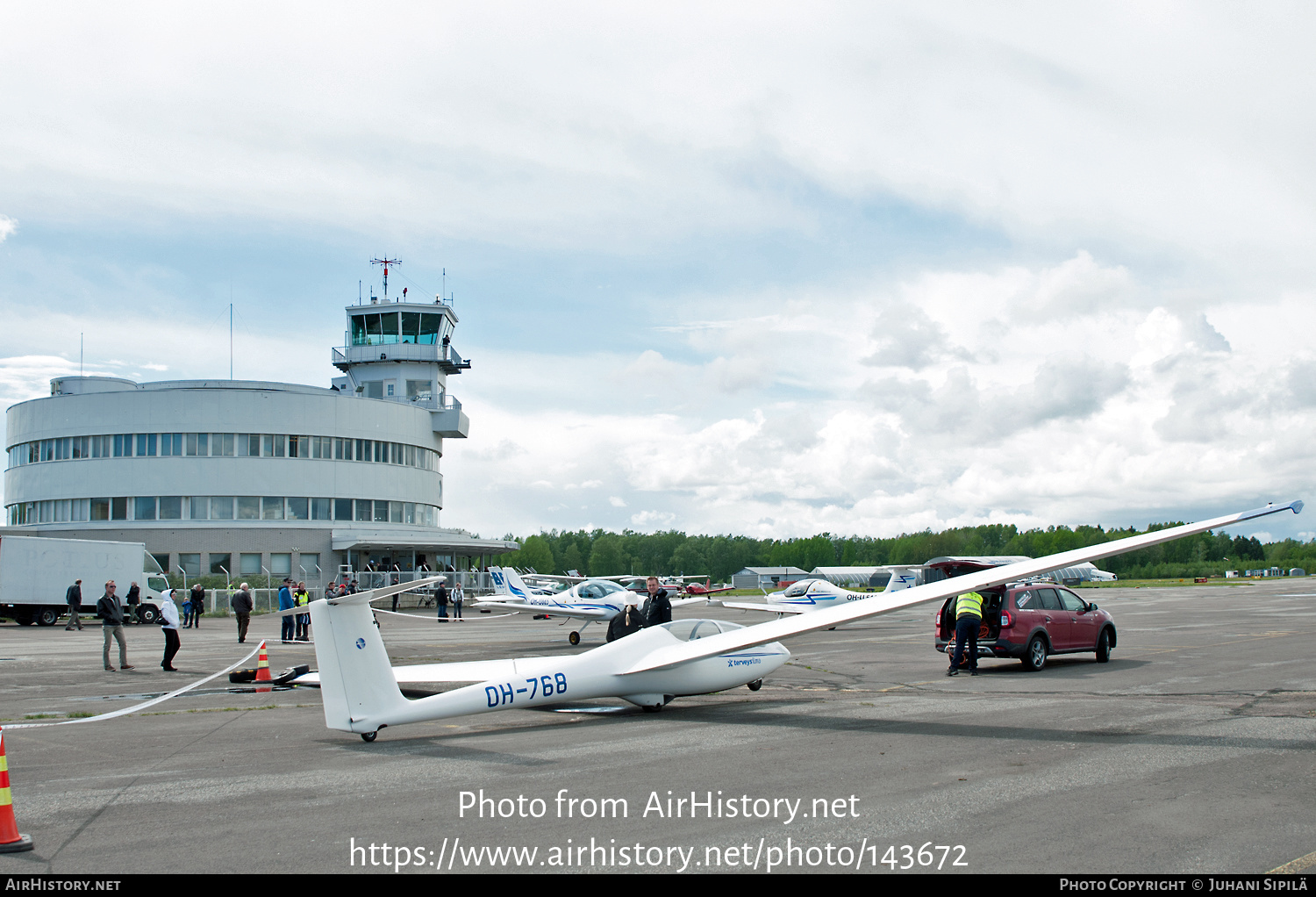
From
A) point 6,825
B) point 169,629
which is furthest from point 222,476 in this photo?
point 6,825

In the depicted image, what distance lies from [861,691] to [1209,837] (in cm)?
853

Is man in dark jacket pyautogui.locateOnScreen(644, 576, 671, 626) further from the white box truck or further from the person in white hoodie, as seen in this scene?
the white box truck

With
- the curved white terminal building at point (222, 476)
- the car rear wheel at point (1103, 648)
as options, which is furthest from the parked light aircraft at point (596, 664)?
the curved white terminal building at point (222, 476)

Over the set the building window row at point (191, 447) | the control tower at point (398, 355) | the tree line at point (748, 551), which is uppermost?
the control tower at point (398, 355)

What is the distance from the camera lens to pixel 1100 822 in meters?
6.42

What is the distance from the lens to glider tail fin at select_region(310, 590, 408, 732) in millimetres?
9719

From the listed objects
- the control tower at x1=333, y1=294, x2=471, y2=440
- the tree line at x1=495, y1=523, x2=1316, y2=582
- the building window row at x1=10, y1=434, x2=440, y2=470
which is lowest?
the tree line at x1=495, y1=523, x2=1316, y2=582

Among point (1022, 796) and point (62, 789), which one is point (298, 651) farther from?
point (1022, 796)

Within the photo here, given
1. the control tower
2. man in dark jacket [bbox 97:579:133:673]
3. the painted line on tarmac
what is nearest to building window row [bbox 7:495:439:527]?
the control tower

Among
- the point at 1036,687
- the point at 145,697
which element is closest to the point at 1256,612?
the point at 1036,687

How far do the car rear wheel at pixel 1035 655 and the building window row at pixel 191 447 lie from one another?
188 feet

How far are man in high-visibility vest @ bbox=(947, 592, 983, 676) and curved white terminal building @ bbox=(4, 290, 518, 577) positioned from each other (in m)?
52.7

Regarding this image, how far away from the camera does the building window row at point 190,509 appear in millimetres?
62688

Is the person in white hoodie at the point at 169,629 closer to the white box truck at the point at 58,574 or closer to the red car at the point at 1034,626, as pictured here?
the red car at the point at 1034,626
